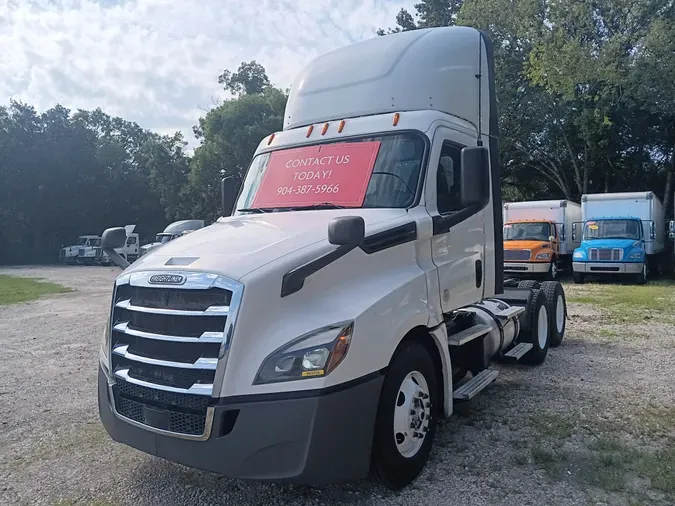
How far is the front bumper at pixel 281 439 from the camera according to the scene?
3197 mm

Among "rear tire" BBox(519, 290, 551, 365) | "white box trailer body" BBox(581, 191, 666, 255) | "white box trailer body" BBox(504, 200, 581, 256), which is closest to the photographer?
"rear tire" BBox(519, 290, 551, 365)

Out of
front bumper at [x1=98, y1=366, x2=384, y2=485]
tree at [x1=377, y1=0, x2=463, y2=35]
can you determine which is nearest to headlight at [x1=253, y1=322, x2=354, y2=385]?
front bumper at [x1=98, y1=366, x2=384, y2=485]

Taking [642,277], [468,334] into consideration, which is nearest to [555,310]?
[468,334]

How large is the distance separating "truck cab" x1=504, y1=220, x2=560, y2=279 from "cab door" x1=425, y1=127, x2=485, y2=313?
50.0 feet

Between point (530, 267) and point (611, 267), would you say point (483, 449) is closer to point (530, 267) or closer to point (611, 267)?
point (611, 267)

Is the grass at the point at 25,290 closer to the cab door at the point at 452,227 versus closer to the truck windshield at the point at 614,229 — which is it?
the cab door at the point at 452,227

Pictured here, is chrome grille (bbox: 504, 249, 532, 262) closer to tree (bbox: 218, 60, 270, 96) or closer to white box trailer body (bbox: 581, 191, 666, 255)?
white box trailer body (bbox: 581, 191, 666, 255)

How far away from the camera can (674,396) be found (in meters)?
5.91

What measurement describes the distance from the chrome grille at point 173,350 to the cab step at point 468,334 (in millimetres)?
2343

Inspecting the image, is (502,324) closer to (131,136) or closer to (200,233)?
(200,233)

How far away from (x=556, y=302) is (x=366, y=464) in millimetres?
5840

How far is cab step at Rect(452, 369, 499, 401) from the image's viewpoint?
469cm

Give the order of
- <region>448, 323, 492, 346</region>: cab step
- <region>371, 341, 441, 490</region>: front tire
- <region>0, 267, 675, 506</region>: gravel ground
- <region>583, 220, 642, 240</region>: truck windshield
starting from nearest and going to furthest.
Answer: <region>371, 341, 441, 490</region>: front tire, <region>0, 267, 675, 506</region>: gravel ground, <region>448, 323, 492, 346</region>: cab step, <region>583, 220, 642, 240</region>: truck windshield

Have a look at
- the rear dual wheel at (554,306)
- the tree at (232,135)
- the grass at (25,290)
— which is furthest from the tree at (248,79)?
the rear dual wheel at (554,306)
